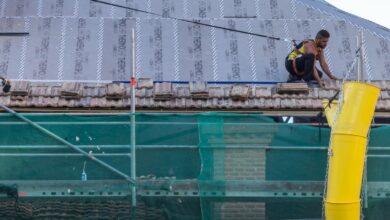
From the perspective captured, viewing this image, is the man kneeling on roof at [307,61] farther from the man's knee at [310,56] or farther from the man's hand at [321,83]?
the man's hand at [321,83]

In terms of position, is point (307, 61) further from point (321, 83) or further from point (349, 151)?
point (349, 151)

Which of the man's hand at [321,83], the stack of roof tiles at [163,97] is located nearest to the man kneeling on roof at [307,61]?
the man's hand at [321,83]

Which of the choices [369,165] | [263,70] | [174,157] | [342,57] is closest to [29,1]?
[263,70]

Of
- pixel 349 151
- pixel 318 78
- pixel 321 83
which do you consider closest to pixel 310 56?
pixel 318 78

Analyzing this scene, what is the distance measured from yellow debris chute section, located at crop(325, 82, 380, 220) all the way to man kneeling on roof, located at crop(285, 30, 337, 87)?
3.01 meters

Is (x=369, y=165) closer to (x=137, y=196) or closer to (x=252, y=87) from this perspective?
(x=252, y=87)

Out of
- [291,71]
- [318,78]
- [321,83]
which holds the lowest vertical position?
[321,83]

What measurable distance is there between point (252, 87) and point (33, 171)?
11.9 ft

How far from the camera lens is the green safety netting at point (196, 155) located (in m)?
12.6

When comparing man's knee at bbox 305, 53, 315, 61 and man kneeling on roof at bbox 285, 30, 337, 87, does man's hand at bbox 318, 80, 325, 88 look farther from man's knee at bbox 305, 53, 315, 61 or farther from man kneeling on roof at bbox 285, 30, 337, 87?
man's knee at bbox 305, 53, 315, 61

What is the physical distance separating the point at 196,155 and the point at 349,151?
7.47ft

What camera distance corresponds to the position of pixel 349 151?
1173 centimetres

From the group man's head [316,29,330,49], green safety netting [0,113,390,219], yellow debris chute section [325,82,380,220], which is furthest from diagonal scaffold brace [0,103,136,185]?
man's head [316,29,330,49]

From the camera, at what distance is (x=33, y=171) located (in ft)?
41.5
